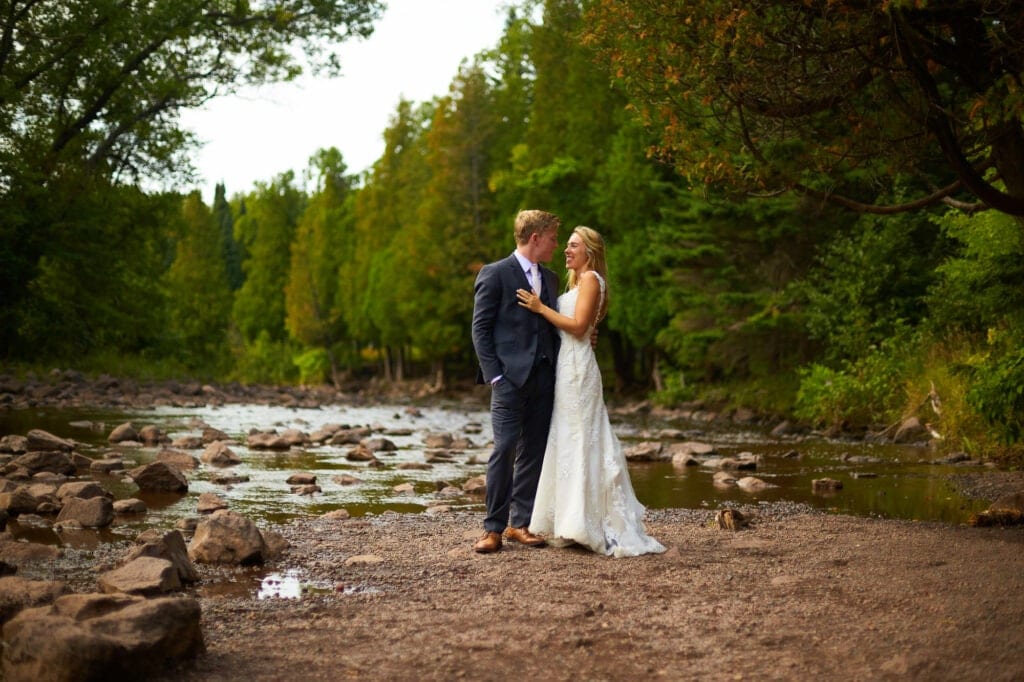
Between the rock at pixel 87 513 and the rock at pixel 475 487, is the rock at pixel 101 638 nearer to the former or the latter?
the rock at pixel 87 513

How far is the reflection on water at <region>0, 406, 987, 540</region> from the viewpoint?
35.2 feet

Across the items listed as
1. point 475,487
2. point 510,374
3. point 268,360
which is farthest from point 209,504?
point 268,360

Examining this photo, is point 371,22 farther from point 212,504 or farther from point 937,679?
point 937,679

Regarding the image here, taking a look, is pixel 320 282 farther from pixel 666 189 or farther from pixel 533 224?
pixel 533 224

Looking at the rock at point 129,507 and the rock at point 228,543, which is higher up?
the rock at point 228,543

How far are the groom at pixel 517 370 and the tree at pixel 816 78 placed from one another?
3367 millimetres

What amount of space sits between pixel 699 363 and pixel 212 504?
26.1 metres

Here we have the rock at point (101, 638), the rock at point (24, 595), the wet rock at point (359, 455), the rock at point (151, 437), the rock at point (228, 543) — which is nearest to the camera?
the rock at point (101, 638)

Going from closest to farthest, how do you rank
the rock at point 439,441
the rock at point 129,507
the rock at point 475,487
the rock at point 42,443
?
the rock at point 129,507
the rock at point 475,487
the rock at point 42,443
the rock at point 439,441

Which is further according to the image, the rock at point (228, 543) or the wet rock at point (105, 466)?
the wet rock at point (105, 466)

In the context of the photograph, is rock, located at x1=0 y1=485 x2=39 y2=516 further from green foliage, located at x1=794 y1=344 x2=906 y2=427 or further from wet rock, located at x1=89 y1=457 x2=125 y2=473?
green foliage, located at x1=794 y1=344 x2=906 y2=427

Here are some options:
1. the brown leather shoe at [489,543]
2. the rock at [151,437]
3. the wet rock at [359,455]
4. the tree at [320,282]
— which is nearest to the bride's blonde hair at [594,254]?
the brown leather shoe at [489,543]

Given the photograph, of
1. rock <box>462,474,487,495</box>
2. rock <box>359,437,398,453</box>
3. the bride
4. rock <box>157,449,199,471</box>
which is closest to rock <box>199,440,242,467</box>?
rock <box>157,449,199,471</box>

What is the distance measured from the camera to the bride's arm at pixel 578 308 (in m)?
8.16
